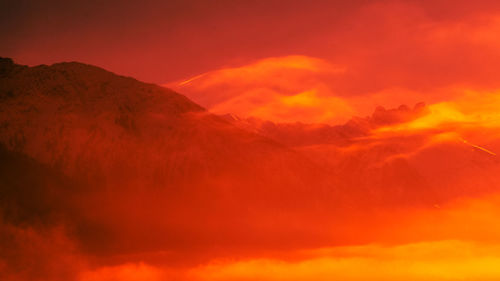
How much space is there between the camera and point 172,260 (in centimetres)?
19462

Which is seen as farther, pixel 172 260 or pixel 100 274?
pixel 172 260

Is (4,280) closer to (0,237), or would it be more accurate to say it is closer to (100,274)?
(0,237)

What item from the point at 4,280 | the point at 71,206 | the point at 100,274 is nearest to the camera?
the point at 4,280

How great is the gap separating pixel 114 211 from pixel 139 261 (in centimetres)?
1734

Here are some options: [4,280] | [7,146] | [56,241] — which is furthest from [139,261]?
[7,146]

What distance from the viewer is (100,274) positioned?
18012cm

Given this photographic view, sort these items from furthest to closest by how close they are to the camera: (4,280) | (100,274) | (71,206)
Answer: (71,206)
(100,274)
(4,280)

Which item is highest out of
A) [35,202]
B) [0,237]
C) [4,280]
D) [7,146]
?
[7,146]

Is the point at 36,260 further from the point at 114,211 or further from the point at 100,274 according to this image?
the point at 114,211

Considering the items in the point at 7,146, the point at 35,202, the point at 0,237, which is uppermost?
the point at 7,146

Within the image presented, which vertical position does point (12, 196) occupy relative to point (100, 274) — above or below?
above

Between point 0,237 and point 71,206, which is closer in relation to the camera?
point 0,237

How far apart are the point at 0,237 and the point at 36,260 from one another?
414 inches

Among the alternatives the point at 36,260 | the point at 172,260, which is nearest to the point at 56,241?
the point at 36,260
